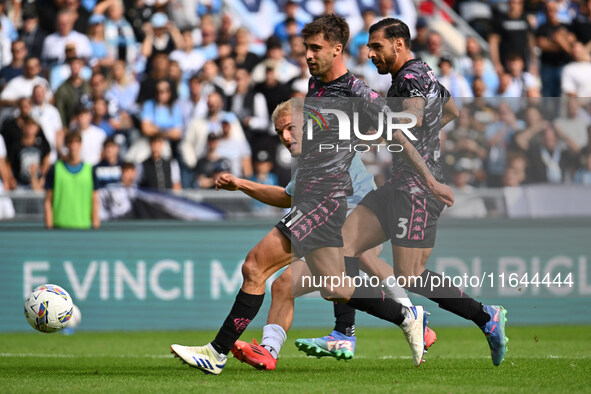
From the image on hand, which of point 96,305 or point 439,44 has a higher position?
point 439,44

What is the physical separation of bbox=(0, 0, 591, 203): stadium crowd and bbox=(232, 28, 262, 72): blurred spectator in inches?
1.1

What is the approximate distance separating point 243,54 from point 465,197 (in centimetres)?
505

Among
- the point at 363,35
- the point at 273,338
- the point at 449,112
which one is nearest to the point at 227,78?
the point at 363,35

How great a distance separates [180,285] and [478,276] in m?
3.66

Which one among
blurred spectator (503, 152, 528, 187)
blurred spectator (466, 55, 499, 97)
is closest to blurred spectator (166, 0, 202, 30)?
blurred spectator (466, 55, 499, 97)

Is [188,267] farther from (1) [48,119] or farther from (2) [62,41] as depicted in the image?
(2) [62,41]

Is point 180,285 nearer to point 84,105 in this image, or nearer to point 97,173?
point 97,173

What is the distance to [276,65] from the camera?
14883mm

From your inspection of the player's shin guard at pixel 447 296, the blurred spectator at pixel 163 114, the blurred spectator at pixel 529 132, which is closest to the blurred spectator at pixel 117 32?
the blurred spectator at pixel 163 114

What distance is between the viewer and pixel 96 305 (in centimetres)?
1170

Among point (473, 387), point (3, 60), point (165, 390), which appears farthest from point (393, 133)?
point (3, 60)

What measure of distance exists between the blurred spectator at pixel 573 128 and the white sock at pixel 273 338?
5900mm

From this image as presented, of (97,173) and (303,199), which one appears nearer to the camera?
(303,199)

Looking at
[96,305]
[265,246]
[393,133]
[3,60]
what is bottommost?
[96,305]
